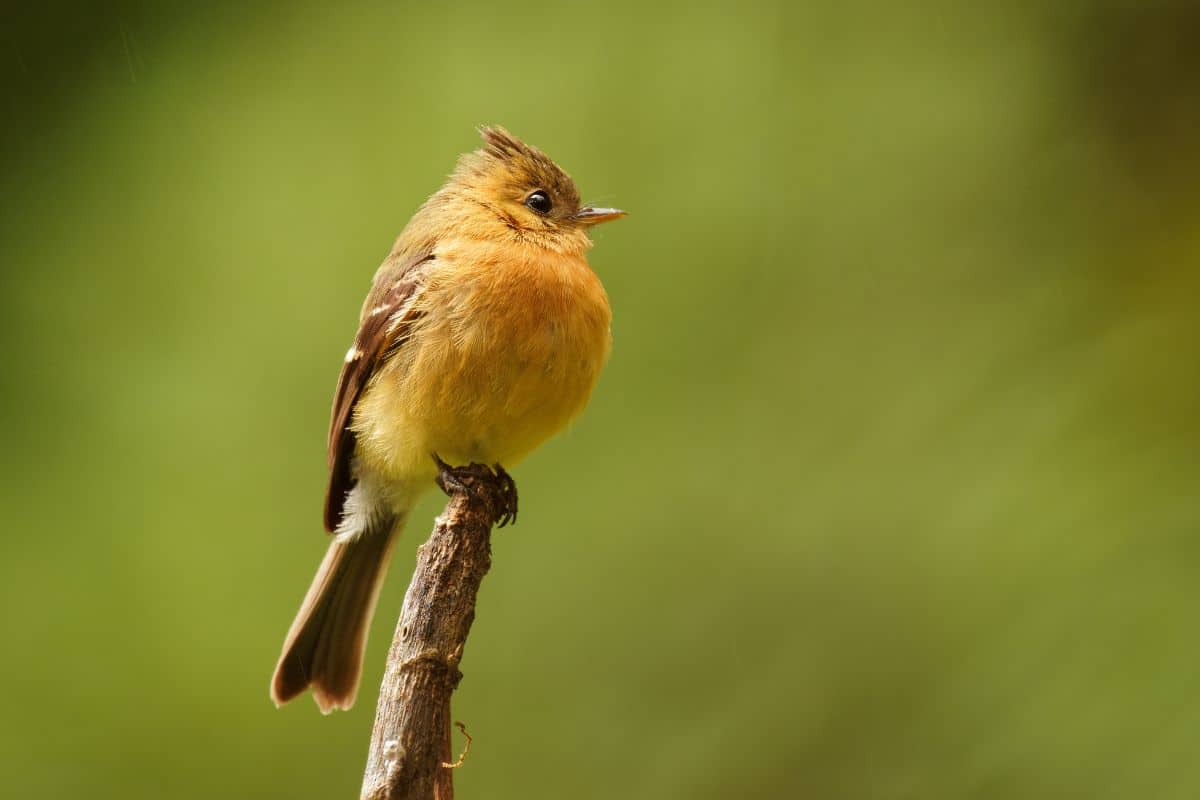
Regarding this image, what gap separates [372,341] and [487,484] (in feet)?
1.81

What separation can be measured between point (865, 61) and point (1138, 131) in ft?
3.26

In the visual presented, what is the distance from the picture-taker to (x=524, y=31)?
444 cm

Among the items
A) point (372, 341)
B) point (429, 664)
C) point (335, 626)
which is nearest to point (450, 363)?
point (372, 341)

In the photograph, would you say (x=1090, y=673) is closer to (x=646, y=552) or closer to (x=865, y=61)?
(x=646, y=552)

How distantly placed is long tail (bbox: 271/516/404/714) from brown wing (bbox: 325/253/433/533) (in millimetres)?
178

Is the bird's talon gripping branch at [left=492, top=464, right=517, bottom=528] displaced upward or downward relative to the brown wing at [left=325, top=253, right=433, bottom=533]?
downward

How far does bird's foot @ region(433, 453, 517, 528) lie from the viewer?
11.3 ft

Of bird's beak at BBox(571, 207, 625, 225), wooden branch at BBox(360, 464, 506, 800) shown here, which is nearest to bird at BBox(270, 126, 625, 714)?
bird's beak at BBox(571, 207, 625, 225)

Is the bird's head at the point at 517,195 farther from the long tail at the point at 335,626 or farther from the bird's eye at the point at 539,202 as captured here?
the long tail at the point at 335,626

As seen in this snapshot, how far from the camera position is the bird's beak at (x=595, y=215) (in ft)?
12.7

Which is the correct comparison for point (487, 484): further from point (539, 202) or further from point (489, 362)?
point (539, 202)

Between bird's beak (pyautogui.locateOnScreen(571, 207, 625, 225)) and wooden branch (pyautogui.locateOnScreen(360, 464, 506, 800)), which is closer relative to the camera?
wooden branch (pyautogui.locateOnScreen(360, 464, 506, 800))

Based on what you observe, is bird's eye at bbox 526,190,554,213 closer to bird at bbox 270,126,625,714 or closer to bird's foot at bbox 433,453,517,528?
bird at bbox 270,126,625,714

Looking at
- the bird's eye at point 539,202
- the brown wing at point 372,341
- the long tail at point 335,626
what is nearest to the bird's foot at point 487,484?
the brown wing at point 372,341
